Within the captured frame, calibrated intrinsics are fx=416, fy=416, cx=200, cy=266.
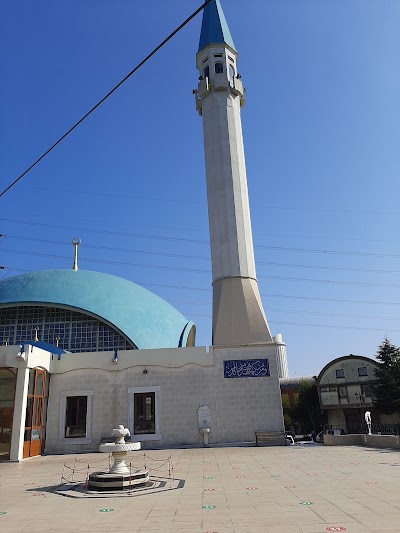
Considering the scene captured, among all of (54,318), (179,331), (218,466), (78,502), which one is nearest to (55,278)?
(54,318)

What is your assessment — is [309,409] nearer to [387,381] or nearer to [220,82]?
[387,381]

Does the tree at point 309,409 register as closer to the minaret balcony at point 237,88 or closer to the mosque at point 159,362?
the mosque at point 159,362

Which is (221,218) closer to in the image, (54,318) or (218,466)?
(54,318)

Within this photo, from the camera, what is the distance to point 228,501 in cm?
637

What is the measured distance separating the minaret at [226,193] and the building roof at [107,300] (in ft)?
19.1

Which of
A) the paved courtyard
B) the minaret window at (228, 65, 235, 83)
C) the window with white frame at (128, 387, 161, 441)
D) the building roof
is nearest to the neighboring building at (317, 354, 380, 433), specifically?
the building roof

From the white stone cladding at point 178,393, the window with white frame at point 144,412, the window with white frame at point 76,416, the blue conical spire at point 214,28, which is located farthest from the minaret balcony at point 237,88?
the window with white frame at point 76,416

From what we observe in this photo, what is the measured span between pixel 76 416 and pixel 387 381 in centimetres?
2079

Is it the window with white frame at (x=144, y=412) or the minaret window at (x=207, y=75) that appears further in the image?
the minaret window at (x=207, y=75)

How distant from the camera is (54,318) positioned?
23.7 meters

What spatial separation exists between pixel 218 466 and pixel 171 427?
653cm

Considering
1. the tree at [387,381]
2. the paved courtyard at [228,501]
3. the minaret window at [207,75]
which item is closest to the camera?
the paved courtyard at [228,501]

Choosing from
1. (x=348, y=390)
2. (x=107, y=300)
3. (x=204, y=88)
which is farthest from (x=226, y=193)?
(x=348, y=390)

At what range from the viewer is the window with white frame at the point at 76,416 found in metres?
16.9
